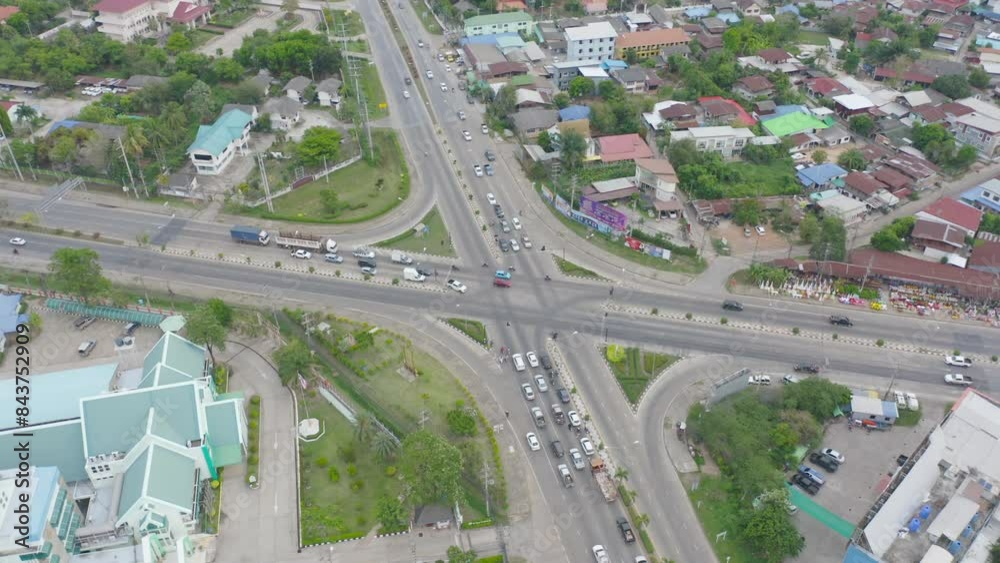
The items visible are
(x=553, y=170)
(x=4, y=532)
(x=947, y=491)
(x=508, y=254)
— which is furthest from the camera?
(x=553, y=170)

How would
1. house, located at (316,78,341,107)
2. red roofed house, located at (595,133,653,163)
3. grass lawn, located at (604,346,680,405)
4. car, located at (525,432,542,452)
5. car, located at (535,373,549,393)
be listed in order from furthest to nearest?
house, located at (316,78,341,107) → red roofed house, located at (595,133,653,163) → grass lawn, located at (604,346,680,405) → car, located at (535,373,549,393) → car, located at (525,432,542,452)

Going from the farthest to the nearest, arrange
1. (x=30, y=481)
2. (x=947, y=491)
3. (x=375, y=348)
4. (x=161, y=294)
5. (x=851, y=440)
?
(x=161, y=294) < (x=375, y=348) < (x=851, y=440) < (x=947, y=491) < (x=30, y=481)

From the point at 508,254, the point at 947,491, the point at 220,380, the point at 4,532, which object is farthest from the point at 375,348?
the point at 947,491

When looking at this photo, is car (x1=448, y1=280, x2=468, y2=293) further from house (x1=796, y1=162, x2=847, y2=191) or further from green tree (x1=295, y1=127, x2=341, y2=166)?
house (x1=796, y1=162, x2=847, y2=191)

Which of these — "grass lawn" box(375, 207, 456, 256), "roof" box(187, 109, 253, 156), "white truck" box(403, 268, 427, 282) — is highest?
"roof" box(187, 109, 253, 156)

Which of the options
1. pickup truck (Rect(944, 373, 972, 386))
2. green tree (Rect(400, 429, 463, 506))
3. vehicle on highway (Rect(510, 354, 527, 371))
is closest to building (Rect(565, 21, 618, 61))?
vehicle on highway (Rect(510, 354, 527, 371))

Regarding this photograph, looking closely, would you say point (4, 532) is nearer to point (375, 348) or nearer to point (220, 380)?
point (220, 380)

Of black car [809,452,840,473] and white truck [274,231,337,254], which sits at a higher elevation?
black car [809,452,840,473]

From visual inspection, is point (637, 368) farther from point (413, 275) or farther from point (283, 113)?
point (283, 113)
